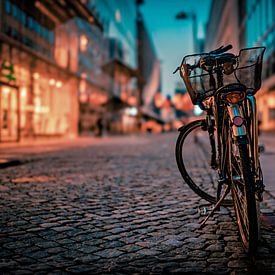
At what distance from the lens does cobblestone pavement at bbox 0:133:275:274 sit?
2.67 meters

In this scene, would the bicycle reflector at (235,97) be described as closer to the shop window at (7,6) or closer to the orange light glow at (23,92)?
the shop window at (7,6)

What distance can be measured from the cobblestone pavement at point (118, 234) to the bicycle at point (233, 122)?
0.82ft

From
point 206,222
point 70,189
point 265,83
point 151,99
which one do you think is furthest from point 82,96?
point 151,99

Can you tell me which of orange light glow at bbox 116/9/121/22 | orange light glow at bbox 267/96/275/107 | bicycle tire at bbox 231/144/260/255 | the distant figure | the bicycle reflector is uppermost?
orange light glow at bbox 116/9/121/22

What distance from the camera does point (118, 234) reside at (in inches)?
137

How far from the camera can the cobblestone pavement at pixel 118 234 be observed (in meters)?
2.67

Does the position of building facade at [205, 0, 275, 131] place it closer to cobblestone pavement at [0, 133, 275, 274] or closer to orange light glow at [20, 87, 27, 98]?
orange light glow at [20, 87, 27, 98]

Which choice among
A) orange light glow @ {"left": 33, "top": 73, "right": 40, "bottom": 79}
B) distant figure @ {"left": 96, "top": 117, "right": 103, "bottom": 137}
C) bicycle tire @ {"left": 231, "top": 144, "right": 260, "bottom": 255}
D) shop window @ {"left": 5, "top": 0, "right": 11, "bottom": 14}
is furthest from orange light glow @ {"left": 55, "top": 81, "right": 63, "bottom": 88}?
bicycle tire @ {"left": 231, "top": 144, "right": 260, "bottom": 255}

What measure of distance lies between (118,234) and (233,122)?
133 cm

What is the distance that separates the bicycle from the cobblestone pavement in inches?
9.8

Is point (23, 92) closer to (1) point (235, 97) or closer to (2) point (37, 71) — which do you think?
(2) point (37, 71)

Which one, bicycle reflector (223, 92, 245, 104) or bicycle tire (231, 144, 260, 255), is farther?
bicycle reflector (223, 92, 245, 104)

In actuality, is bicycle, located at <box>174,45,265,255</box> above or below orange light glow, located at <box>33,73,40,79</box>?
below

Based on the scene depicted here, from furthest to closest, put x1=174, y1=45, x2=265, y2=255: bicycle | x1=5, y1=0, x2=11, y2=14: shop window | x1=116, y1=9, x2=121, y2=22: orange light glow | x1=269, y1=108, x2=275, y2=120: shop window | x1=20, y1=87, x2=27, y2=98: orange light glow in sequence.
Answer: x1=116, y1=9, x2=121, y2=22: orange light glow → x1=269, y1=108, x2=275, y2=120: shop window → x1=20, y1=87, x2=27, y2=98: orange light glow → x1=5, y1=0, x2=11, y2=14: shop window → x1=174, y1=45, x2=265, y2=255: bicycle
